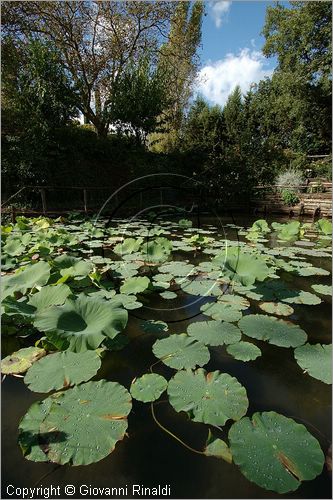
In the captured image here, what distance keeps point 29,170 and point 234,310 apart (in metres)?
7.49

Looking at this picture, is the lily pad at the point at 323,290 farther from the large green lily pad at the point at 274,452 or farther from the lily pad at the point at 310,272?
the large green lily pad at the point at 274,452

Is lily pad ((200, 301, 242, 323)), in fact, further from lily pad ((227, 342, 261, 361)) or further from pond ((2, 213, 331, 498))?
lily pad ((227, 342, 261, 361))

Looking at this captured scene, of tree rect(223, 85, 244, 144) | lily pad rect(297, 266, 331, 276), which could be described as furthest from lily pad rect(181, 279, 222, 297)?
tree rect(223, 85, 244, 144)

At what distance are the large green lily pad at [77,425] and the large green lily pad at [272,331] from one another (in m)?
0.98

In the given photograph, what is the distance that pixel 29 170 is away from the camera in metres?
7.92

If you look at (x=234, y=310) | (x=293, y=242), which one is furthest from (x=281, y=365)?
(x=293, y=242)

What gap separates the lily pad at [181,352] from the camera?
162cm

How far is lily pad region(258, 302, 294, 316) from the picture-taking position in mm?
2279

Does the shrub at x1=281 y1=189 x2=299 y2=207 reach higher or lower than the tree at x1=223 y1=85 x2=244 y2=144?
lower

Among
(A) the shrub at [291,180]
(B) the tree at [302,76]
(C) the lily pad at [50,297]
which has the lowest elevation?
(C) the lily pad at [50,297]

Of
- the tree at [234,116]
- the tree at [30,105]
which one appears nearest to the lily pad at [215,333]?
the tree at [30,105]

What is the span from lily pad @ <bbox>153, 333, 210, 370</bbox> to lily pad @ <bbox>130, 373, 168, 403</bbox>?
14 cm

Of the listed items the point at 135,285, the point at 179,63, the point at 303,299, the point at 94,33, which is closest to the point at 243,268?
the point at 303,299

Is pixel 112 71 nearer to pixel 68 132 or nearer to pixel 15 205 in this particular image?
pixel 68 132
